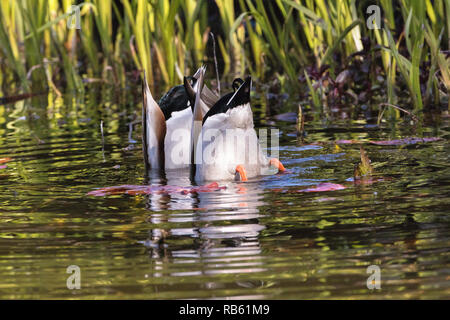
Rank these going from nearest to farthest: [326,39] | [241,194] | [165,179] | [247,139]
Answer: [241,194] → [247,139] → [165,179] → [326,39]

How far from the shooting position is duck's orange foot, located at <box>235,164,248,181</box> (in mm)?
4480

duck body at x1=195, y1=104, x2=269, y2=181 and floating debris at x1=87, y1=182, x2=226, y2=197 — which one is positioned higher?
duck body at x1=195, y1=104, x2=269, y2=181

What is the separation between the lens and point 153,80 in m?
9.49

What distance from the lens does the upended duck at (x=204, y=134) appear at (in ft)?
14.6

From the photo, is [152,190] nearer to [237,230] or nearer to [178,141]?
[178,141]

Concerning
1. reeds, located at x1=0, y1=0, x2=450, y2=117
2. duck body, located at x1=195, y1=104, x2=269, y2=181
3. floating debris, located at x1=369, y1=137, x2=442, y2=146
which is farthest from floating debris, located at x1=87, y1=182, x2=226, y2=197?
reeds, located at x1=0, y1=0, x2=450, y2=117

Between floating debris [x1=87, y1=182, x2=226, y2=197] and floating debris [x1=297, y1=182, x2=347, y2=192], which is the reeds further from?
floating debris [x1=87, y1=182, x2=226, y2=197]

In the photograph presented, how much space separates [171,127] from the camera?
16.9 ft

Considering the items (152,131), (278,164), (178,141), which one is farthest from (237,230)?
(178,141)

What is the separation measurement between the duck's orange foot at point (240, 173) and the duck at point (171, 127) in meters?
0.55

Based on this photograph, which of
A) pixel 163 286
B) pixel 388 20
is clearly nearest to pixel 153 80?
pixel 388 20

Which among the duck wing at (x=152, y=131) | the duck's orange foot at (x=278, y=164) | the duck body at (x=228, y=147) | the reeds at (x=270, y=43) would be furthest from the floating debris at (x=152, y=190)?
the reeds at (x=270, y=43)

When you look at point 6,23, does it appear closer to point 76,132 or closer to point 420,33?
point 76,132
